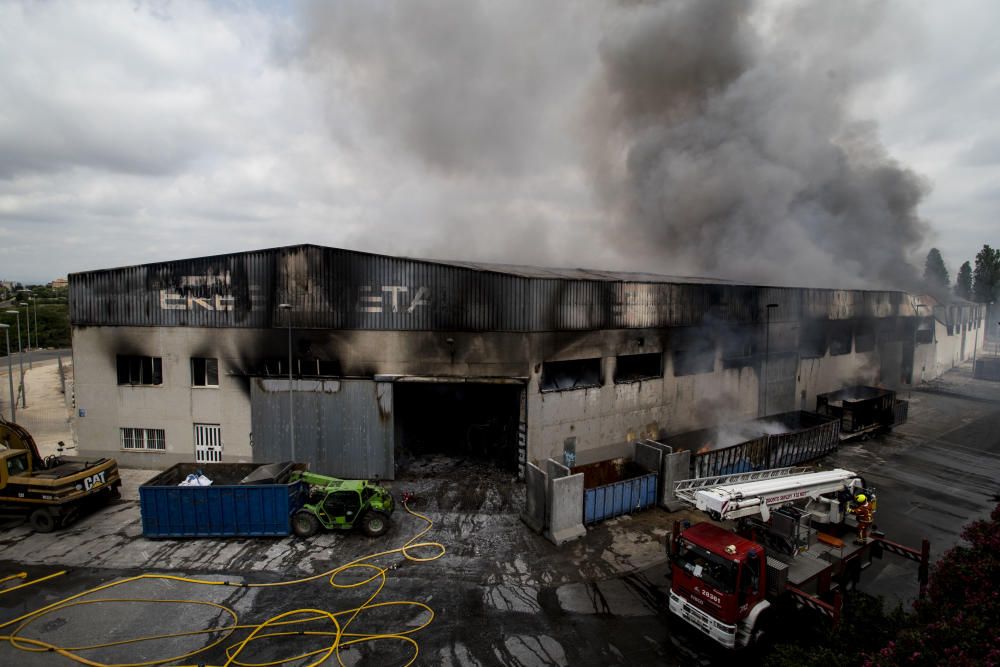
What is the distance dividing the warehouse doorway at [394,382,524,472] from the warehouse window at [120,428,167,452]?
8800mm

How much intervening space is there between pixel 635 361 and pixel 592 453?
166 inches

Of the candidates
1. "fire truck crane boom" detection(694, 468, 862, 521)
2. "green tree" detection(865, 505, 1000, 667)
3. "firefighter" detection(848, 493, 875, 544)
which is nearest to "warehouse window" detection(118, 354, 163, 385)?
"fire truck crane boom" detection(694, 468, 862, 521)

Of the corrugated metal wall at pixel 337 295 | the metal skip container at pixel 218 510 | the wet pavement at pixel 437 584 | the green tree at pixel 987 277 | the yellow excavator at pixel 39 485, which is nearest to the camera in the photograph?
the wet pavement at pixel 437 584

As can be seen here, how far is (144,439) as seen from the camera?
724 inches

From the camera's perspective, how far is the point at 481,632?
9.48 metres

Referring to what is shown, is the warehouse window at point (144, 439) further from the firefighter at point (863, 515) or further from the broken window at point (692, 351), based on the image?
the firefighter at point (863, 515)

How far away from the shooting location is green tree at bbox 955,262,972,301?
7987 centimetres

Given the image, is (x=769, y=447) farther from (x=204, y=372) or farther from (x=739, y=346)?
(x=204, y=372)

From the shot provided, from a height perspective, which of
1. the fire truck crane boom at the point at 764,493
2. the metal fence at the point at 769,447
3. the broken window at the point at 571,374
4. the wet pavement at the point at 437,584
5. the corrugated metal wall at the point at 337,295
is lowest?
the wet pavement at the point at 437,584

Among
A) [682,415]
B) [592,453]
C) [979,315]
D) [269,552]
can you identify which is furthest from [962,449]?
[979,315]

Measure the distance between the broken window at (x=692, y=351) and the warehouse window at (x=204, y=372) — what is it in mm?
17927

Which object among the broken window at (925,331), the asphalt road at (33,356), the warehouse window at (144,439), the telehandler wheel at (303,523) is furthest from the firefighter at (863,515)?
the asphalt road at (33,356)

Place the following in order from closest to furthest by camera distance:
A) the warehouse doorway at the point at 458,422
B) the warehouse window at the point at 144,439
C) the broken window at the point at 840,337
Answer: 1. the warehouse window at the point at 144,439
2. the warehouse doorway at the point at 458,422
3. the broken window at the point at 840,337

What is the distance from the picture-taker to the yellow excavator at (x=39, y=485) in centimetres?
1330
